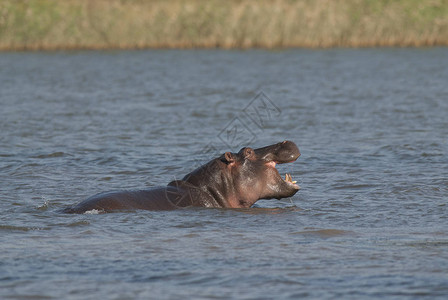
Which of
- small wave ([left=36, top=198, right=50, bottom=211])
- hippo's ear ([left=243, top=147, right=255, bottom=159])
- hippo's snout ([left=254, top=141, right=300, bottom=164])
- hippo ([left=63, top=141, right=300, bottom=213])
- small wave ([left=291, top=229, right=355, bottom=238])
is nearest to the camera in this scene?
small wave ([left=291, top=229, right=355, bottom=238])

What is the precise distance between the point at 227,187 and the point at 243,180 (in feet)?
0.62

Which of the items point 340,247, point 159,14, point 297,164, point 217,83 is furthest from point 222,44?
point 340,247

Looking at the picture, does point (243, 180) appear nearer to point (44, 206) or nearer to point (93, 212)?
point (93, 212)

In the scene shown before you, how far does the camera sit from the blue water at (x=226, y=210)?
18.0 ft

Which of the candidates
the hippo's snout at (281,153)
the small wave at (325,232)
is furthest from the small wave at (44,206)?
the small wave at (325,232)

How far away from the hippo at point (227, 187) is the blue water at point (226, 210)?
0.18 metres

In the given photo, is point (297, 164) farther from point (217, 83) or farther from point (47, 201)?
point (217, 83)

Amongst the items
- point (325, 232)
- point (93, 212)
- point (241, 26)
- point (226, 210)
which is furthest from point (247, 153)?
point (241, 26)

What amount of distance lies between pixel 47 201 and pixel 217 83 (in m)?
15.7

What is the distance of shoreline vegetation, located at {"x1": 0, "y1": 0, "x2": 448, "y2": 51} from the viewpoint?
33.0 m

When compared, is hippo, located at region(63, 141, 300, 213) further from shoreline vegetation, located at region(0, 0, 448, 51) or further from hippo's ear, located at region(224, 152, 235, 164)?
shoreline vegetation, located at region(0, 0, 448, 51)

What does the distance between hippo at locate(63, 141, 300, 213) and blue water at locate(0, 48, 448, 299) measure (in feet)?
0.60

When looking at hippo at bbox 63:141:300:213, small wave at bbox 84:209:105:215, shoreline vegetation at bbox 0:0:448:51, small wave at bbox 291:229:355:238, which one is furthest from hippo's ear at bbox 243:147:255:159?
shoreline vegetation at bbox 0:0:448:51

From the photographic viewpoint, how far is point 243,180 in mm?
7879
